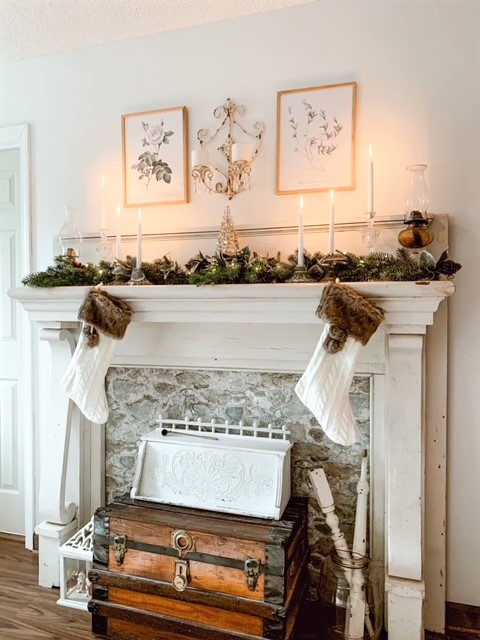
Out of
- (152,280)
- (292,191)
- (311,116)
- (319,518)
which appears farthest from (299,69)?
(319,518)

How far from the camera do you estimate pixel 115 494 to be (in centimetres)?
226

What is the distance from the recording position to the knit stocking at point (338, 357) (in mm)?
1563

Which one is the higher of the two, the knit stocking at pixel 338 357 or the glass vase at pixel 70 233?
the glass vase at pixel 70 233

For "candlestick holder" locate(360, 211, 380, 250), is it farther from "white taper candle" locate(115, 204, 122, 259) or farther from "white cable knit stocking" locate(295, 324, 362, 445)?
"white taper candle" locate(115, 204, 122, 259)

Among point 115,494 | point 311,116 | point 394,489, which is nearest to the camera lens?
point 394,489

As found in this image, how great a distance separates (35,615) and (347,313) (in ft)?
5.86

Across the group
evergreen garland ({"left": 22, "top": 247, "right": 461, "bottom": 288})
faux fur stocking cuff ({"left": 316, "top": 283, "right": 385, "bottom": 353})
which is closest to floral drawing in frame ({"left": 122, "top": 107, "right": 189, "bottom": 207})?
evergreen garland ({"left": 22, "top": 247, "right": 461, "bottom": 288})

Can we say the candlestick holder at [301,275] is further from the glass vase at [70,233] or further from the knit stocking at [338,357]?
the glass vase at [70,233]

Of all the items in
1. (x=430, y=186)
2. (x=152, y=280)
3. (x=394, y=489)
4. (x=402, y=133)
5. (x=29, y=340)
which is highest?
(x=402, y=133)

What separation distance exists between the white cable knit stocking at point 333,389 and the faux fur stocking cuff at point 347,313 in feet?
0.11

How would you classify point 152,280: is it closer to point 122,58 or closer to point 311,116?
point 311,116

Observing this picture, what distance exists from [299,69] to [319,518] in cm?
196

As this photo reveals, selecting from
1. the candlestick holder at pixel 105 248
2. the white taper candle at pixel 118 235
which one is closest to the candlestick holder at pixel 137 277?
the white taper candle at pixel 118 235

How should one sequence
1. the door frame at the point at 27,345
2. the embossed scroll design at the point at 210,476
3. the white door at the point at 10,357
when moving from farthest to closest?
the white door at the point at 10,357 < the door frame at the point at 27,345 < the embossed scroll design at the point at 210,476
